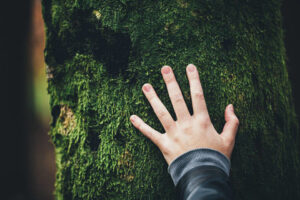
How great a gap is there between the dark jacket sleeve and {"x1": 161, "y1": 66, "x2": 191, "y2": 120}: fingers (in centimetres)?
21

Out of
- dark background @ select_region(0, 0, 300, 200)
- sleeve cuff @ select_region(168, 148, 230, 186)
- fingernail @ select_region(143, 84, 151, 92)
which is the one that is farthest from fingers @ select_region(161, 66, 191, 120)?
dark background @ select_region(0, 0, 300, 200)

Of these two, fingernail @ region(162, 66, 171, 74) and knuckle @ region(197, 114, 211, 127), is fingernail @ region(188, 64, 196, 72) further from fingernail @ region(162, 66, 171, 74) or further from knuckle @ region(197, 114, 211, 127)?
knuckle @ region(197, 114, 211, 127)

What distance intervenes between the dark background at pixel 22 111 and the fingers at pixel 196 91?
3.06 m

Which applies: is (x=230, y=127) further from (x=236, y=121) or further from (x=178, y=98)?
(x=178, y=98)

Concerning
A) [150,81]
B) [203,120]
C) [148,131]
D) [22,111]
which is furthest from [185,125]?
[22,111]

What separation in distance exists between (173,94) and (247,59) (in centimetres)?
53

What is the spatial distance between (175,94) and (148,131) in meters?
0.26

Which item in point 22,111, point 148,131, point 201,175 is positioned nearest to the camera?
point 201,175

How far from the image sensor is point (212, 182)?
2.64 ft

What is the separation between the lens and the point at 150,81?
1040 millimetres

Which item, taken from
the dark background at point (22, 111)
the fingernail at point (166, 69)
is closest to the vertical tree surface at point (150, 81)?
the fingernail at point (166, 69)

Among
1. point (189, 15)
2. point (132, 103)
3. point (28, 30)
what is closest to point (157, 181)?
point (132, 103)

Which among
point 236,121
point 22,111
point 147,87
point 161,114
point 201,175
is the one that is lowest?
point 22,111

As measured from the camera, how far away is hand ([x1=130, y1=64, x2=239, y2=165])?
0.98 meters
